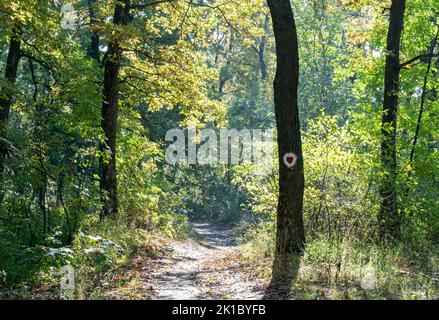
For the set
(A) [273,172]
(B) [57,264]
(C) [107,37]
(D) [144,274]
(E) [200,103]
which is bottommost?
(D) [144,274]

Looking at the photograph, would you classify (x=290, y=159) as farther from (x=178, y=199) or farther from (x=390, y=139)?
(x=178, y=199)

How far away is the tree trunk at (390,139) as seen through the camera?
9.84 m

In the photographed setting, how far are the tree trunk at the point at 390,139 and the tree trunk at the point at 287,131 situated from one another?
68.9 inches

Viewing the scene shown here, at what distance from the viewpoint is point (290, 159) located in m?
8.65

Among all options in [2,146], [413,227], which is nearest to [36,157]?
[2,146]

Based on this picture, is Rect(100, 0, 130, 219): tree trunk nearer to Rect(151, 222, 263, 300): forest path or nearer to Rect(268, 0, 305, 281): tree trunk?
Rect(151, 222, 263, 300): forest path

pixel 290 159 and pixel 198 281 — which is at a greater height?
pixel 290 159

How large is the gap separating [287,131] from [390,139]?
2.92 metres

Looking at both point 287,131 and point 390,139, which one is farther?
point 390,139

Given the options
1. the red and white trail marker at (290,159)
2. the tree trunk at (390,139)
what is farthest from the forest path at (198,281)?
the tree trunk at (390,139)

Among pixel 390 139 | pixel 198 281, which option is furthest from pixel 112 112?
pixel 390 139
